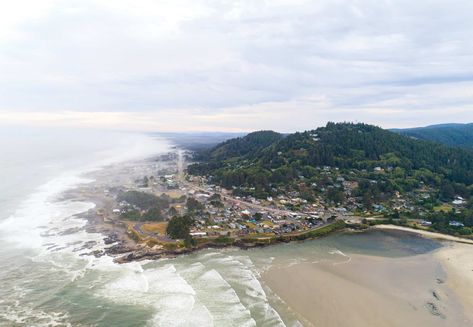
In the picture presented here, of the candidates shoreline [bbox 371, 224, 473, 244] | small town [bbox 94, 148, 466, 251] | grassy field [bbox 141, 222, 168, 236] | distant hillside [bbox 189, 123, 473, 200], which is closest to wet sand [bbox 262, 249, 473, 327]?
small town [bbox 94, 148, 466, 251]

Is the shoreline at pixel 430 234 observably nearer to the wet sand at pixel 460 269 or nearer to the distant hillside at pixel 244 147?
the wet sand at pixel 460 269

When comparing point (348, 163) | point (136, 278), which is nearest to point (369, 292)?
point (136, 278)

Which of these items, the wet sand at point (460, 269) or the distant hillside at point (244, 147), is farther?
the distant hillside at point (244, 147)

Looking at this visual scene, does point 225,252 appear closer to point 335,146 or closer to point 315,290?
point 315,290

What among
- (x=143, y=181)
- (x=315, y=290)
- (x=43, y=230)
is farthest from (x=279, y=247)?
(x=143, y=181)

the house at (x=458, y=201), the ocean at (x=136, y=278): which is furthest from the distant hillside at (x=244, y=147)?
the ocean at (x=136, y=278)

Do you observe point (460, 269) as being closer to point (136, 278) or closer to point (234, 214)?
point (234, 214)
